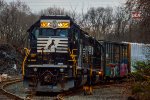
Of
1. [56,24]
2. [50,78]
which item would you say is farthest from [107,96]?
[56,24]

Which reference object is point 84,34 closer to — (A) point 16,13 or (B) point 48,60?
(B) point 48,60

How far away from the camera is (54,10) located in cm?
9438

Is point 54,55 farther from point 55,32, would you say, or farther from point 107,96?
point 107,96

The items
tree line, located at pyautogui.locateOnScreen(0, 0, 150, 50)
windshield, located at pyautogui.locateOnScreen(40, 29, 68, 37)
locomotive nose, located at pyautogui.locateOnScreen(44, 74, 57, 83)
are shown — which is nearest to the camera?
locomotive nose, located at pyautogui.locateOnScreen(44, 74, 57, 83)

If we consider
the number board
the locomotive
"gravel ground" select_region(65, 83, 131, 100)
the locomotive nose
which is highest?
the number board

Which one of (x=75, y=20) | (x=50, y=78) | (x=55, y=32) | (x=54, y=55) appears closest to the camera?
(x=50, y=78)

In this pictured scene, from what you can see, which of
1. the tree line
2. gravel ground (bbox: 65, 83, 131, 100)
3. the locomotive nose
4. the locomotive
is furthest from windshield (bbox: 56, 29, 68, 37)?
the tree line

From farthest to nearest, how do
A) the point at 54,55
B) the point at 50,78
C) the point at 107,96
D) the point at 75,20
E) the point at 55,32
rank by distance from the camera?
the point at 75,20, the point at 55,32, the point at 54,55, the point at 50,78, the point at 107,96

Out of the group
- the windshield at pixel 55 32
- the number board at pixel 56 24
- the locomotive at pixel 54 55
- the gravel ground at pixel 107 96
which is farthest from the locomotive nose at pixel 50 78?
the number board at pixel 56 24

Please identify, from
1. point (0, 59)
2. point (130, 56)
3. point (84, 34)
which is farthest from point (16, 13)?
point (84, 34)

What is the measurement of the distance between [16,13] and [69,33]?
69456mm

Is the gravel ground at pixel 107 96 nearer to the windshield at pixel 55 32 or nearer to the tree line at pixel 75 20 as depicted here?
the windshield at pixel 55 32

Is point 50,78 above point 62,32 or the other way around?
the other way around

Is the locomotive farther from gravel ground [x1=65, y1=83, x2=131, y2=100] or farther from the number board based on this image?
gravel ground [x1=65, y1=83, x2=131, y2=100]
